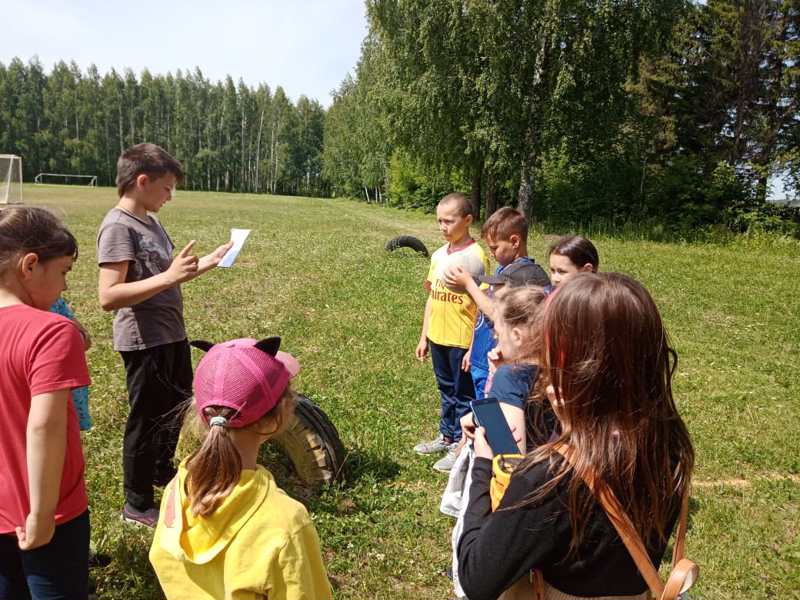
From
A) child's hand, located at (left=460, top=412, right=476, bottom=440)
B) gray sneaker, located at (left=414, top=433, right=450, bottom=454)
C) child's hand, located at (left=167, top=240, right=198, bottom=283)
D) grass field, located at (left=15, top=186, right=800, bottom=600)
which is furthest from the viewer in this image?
gray sneaker, located at (left=414, top=433, right=450, bottom=454)

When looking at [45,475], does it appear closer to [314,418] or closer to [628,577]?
[628,577]

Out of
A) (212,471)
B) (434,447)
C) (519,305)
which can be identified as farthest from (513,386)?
(434,447)

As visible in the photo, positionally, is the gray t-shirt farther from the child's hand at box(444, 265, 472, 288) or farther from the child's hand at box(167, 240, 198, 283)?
the child's hand at box(444, 265, 472, 288)

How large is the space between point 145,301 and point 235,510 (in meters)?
2.15

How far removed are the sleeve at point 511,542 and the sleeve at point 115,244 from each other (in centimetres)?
258

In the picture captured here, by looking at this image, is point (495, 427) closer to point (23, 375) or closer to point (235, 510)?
point (235, 510)

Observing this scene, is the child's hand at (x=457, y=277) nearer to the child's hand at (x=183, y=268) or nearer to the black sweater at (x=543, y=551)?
the child's hand at (x=183, y=268)

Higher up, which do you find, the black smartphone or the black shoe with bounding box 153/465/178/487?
the black smartphone

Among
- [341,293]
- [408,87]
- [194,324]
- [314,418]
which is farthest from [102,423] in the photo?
[408,87]

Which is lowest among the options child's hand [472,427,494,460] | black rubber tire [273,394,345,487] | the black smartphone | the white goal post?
black rubber tire [273,394,345,487]

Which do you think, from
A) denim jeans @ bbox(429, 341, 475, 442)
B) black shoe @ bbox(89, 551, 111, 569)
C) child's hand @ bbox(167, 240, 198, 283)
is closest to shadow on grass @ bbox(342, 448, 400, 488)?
denim jeans @ bbox(429, 341, 475, 442)

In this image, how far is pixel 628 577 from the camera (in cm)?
146

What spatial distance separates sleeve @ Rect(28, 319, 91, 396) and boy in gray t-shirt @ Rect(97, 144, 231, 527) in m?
1.23

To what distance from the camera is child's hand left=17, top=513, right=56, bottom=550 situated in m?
1.89
